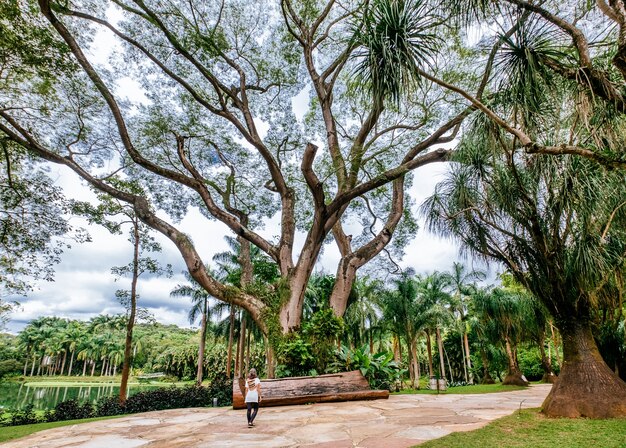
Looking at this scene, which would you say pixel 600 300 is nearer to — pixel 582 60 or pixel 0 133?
pixel 582 60

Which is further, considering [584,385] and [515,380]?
[515,380]

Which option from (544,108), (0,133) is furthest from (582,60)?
(0,133)

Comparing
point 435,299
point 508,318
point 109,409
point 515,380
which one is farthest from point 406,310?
point 109,409

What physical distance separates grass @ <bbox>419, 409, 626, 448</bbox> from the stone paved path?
28 centimetres

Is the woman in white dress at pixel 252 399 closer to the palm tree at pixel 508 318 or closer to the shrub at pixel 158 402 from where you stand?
the shrub at pixel 158 402

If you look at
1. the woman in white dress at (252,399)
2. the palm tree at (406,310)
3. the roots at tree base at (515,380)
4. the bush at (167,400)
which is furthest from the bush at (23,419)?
the roots at tree base at (515,380)

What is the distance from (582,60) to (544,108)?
0.99 metres

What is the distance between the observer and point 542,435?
11.4ft

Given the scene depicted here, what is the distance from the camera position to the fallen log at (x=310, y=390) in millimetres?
6480

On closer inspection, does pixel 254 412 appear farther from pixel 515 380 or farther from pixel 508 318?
pixel 508 318

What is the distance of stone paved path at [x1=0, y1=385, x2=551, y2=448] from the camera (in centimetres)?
359

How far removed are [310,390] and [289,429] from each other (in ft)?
8.33

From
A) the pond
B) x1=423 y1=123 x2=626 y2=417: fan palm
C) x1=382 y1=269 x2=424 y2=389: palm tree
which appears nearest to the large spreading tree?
Answer: x1=423 y1=123 x2=626 y2=417: fan palm

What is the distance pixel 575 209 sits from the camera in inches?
171
